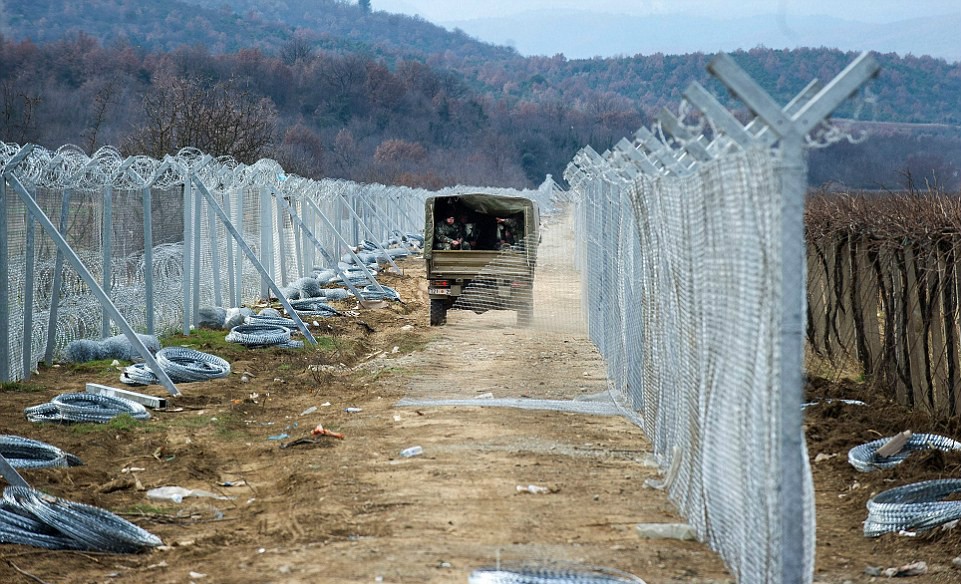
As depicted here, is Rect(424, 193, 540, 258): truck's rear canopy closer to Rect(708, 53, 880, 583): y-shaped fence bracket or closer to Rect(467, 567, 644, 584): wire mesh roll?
Rect(467, 567, 644, 584): wire mesh roll

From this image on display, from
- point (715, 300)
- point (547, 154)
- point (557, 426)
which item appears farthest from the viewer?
point (547, 154)

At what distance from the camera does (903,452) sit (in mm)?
8867

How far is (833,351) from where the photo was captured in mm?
14477

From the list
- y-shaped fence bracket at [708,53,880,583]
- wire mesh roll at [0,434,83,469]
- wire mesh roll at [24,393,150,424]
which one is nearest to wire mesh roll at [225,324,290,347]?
wire mesh roll at [24,393,150,424]

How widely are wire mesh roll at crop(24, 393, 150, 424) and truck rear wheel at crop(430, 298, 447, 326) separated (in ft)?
29.1

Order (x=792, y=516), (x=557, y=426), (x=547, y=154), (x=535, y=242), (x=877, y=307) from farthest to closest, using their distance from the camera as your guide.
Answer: (x=547, y=154), (x=535, y=242), (x=877, y=307), (x=557, y=426), (x=792, y=516)

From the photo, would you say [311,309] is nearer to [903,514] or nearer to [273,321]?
[273,321]

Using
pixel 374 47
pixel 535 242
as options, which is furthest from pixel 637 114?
pixel 535 242

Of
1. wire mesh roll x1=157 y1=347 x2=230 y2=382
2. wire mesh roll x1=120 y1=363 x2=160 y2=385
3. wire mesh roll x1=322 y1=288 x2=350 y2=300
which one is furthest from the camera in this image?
wire mesh roll x1=322 y1=288 x2=350 y2=300

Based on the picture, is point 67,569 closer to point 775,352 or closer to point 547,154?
point 775,352

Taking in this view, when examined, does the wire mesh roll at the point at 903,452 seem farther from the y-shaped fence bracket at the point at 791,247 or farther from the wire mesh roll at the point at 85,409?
the wire mesh roll at the point at 85,409

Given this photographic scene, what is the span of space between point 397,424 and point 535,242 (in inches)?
366

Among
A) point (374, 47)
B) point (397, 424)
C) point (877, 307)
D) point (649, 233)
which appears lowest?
point (397, 424)

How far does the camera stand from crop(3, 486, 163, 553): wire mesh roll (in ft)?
22.4
